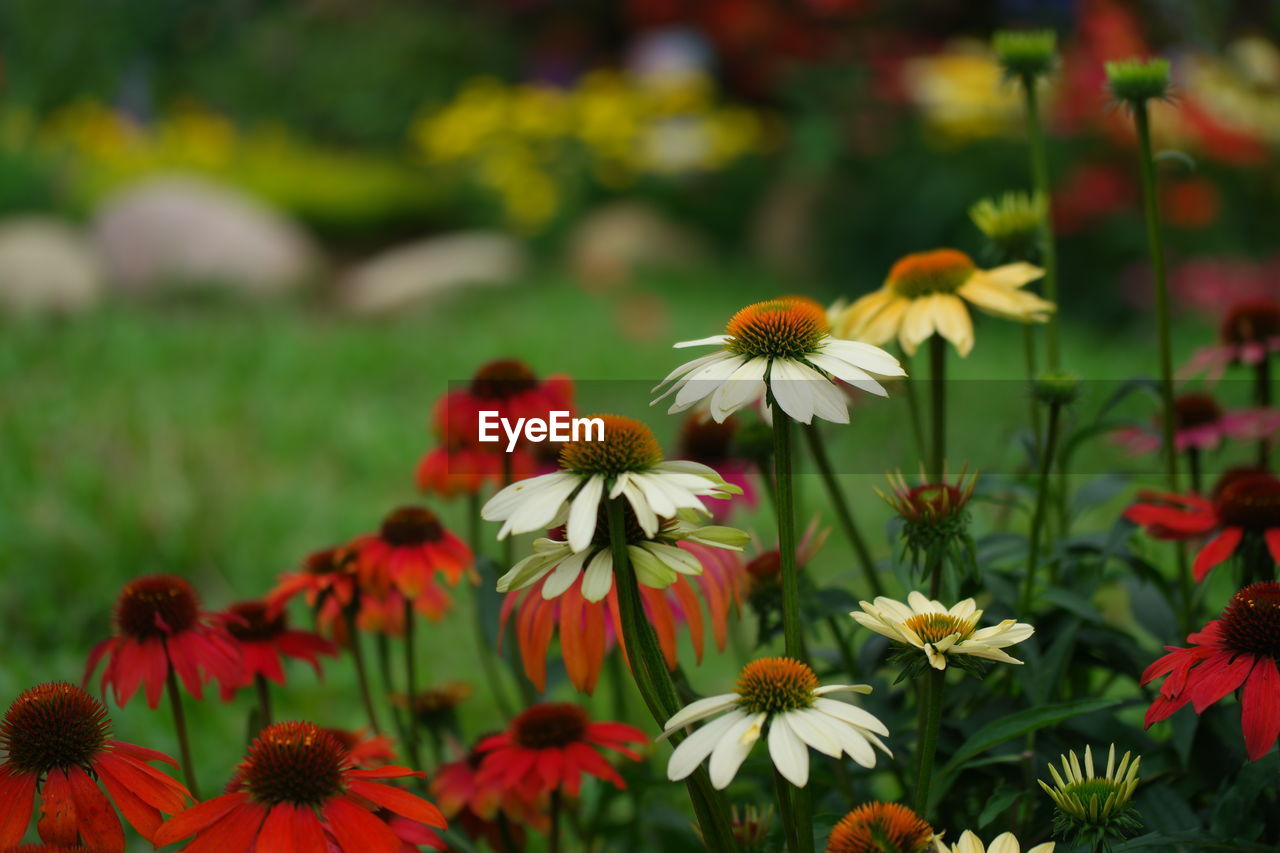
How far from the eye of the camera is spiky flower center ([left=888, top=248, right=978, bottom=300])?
0.99 m

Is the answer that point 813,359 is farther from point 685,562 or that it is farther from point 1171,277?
point 1171,277

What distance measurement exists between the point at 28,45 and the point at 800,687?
7.14 m

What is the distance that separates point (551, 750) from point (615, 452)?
1.18 ft

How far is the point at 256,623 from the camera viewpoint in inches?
40.4

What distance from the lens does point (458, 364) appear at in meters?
3.36

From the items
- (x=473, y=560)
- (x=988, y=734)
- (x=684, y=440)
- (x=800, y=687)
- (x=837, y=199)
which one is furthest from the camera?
(x=837, y=199)

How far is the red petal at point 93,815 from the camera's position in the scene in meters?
0.69

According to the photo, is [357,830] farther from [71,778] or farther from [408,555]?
[408,555]

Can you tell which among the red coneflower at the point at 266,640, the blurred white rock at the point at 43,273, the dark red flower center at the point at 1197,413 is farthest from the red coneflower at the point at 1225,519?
the blurred white rock at the point at 43,273

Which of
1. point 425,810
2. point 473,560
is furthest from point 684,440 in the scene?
point 425,810

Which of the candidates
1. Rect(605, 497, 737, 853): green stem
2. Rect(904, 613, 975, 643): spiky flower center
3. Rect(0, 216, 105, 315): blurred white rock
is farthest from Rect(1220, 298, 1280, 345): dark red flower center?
Rect(0, 216, 105, 315): blurred white rock

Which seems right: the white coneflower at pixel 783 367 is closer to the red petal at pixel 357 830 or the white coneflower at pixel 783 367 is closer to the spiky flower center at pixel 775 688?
the spiky flower center at pixel 775 688

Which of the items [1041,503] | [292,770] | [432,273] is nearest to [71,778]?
[292,770]

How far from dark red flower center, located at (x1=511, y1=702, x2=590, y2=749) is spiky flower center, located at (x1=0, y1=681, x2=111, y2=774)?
1.06ft
